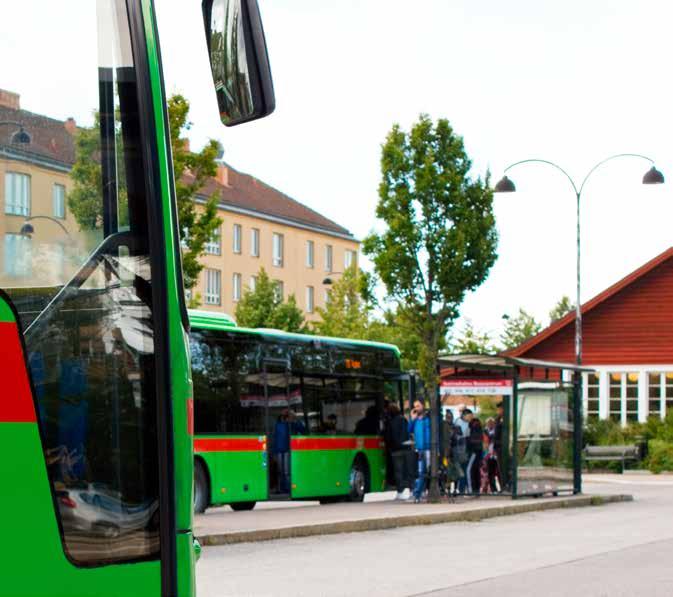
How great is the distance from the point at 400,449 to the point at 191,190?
295 inches

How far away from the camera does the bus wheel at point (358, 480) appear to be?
28031mm

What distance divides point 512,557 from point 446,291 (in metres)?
13.2

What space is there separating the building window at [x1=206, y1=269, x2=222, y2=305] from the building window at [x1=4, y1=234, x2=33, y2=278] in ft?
279

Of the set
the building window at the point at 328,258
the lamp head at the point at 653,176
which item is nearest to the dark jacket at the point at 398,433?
the lamp head at the point at 653,176

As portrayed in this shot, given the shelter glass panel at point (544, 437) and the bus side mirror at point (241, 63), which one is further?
the shelter glass panel at point (544, 437)

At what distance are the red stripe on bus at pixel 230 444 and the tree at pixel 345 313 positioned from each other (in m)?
49.4

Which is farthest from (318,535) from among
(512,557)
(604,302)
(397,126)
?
(604,302)

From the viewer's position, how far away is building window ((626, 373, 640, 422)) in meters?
50.5

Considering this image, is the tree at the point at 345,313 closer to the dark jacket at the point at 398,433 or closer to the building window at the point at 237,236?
the building window at the point at 237,236

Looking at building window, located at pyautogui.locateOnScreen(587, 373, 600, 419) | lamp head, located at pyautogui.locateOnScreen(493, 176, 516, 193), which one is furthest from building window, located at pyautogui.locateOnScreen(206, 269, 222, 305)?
lamp head, located at pyautogui.locateOnScreen(493, 176, 516, 193)

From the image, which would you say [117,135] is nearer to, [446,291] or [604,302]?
[446,291]

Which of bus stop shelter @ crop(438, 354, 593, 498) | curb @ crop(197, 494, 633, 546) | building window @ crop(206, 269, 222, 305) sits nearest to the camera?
curb @ crop(197, 494, 633, 546)

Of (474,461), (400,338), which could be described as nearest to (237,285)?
(400,338)

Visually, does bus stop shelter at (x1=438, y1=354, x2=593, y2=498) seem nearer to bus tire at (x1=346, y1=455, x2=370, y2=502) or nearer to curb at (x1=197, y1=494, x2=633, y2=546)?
curb at (x1=197, y1=494, x2=633, y2=546)
